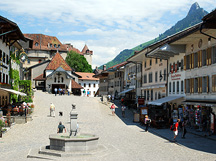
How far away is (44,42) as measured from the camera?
117625 mm

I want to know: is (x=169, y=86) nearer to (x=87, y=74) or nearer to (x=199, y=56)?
(x=199, y=56)

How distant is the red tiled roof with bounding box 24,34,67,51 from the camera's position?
11494 centimetres

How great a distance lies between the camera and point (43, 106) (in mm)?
47062

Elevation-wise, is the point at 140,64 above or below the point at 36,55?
below

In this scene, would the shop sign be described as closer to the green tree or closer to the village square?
the village square

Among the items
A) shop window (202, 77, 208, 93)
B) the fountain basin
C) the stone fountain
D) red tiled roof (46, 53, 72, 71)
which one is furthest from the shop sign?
red tiled roof (46, 53, 72, 71)

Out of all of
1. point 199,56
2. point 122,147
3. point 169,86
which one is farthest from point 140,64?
point 122,147

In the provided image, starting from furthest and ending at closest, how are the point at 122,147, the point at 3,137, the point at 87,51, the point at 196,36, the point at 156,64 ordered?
the point at 87,51, the point at 156,64, the point at 196,36, the point at 3,137, the point at 122,147

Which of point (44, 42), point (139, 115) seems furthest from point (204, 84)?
point (44, 42)

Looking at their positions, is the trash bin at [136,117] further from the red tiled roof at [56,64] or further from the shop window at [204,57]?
the red tiled roof at [56,64]

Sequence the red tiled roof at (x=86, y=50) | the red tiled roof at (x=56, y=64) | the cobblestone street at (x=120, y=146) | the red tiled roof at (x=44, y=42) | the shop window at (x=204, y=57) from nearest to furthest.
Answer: the cobblestone street at (x=120, y=146)
the shop window at (x=204, y=57)
the red tiled roof at (x=56, y=64)
the red tiled roof at (x=44, y=42)
the red tiled roof at (x=86, y=50)

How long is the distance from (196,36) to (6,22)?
18.0 meters

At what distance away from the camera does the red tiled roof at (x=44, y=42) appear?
114938mm

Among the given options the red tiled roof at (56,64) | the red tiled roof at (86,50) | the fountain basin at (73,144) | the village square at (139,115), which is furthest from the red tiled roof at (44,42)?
the fountain basin at (73,144)
